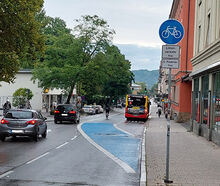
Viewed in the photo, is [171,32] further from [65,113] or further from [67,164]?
[65,113]

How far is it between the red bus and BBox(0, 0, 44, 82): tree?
24174 mm

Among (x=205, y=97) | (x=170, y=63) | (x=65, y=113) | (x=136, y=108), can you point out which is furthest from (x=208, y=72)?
(x=136, y=108)

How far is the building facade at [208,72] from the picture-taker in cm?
1794

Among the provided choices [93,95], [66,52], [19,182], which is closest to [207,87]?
[19,182]

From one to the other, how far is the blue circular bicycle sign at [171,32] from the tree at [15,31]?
8071 millimetres

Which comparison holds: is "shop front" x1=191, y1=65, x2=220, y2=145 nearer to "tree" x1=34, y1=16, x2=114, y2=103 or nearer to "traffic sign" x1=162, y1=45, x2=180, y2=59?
"traffic sign" x1=162, y1=45, x2=180, y2=59

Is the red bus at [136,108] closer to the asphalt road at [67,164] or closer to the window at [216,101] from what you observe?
the window at [216,101]

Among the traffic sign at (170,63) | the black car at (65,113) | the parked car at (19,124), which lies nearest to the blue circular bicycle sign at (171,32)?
the traffic sign at (170,63)

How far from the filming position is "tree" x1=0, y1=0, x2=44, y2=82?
15867 mm

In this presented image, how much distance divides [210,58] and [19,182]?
1371 centimetres

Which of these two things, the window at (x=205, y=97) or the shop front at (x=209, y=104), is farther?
the window at (x=205, y=97)

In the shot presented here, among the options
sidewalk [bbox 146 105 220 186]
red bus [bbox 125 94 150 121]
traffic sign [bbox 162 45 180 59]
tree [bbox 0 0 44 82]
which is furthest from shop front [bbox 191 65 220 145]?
red bus [bbox 125 94 150 121]

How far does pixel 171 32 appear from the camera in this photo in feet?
30.4

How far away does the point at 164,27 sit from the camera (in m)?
9.27
